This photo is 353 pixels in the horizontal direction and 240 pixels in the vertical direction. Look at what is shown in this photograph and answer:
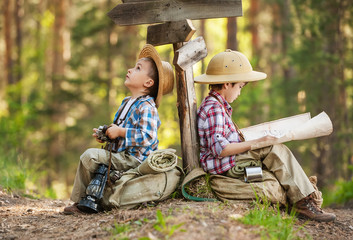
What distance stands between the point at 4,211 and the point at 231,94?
289cm

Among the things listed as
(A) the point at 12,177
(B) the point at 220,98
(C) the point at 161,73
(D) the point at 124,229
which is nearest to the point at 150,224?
(D) the point at 124,229

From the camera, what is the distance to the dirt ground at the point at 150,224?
127 inches

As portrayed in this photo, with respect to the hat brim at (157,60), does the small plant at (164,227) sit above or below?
below

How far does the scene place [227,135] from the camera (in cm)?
446

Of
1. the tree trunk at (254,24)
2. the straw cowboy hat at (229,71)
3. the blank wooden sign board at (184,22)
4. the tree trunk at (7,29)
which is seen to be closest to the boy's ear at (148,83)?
the blank wooden sign board at (184,22)

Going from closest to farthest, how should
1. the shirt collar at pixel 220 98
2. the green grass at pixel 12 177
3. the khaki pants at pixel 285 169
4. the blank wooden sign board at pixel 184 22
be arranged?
1. the khaki pants at pixel 285 169
2. the shirt collar at pixel 220 98
3. the blank wooden sign board at pixel 184 22
4. the green grass at pixel 12 177

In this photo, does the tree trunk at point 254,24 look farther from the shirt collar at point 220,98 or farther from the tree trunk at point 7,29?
the shirt collar at point 220,98

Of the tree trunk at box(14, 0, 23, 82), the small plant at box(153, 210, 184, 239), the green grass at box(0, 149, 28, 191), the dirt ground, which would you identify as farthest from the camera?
the tree trunk at box(14, 0, 23, 82)

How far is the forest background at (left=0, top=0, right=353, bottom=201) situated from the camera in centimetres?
1166

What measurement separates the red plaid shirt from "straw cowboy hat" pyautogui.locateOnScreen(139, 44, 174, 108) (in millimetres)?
496

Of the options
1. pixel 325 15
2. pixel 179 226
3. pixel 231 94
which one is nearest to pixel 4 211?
pixel 179 226

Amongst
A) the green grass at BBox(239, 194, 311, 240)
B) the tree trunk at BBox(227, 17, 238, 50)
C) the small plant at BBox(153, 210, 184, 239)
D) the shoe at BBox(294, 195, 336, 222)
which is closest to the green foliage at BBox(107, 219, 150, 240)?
the small plant at BBox(153, 210, 184, 239)

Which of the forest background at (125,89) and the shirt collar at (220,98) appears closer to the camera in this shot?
the shirt collar at (220,98)

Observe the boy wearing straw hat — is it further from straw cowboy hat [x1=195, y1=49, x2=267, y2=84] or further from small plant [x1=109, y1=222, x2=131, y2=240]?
small plant [x1=109, y1=222, x2=131, y2=240]
